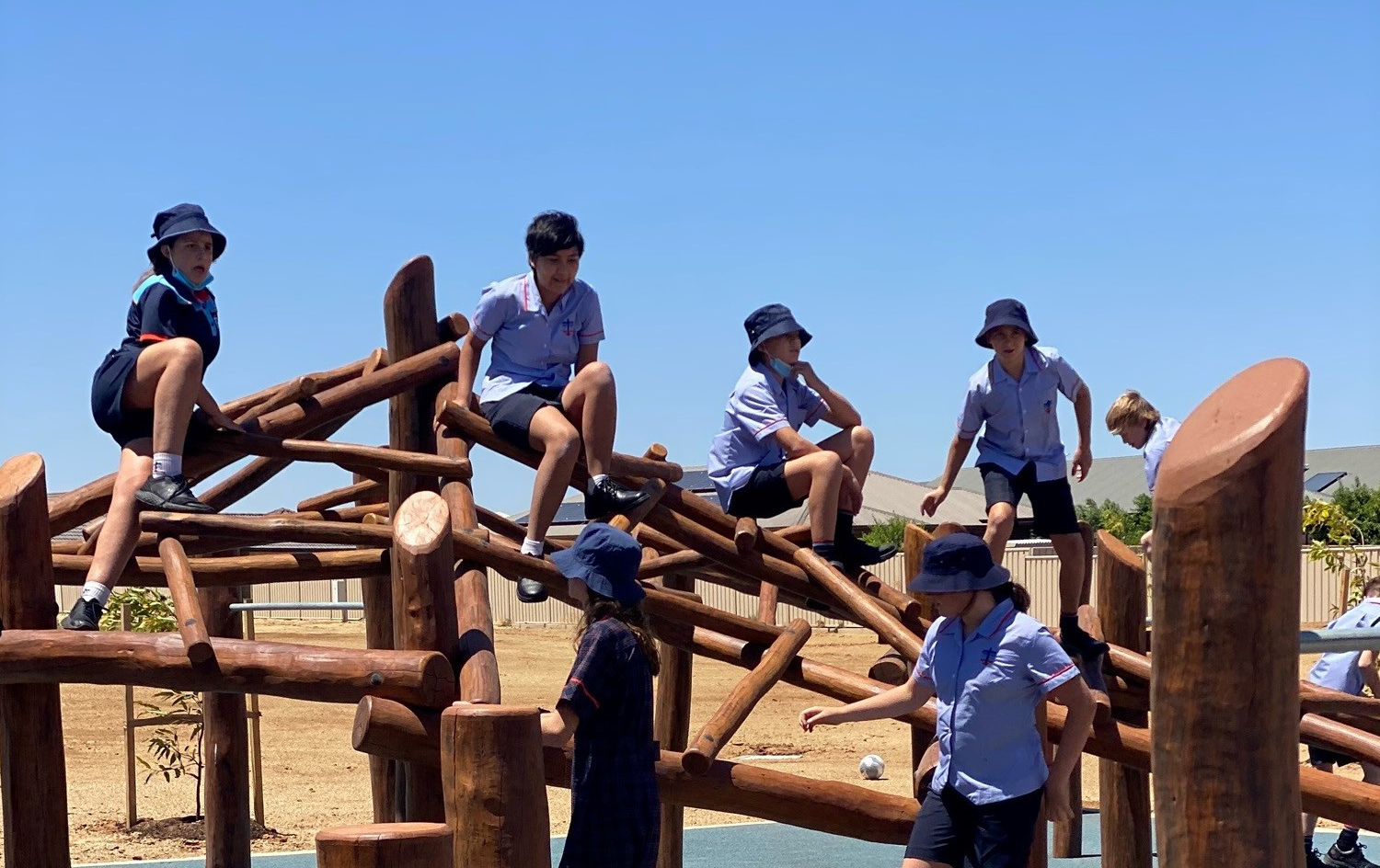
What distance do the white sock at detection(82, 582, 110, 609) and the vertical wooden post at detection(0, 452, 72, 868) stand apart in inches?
5.0

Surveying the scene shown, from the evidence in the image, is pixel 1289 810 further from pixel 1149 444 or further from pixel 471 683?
pixel 1149 444

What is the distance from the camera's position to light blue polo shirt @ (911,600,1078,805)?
187 inches

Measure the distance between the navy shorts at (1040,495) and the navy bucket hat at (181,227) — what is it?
3496 mm

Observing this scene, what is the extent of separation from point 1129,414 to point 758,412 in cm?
182

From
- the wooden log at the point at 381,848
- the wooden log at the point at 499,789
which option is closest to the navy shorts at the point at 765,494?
the wooden log at the point at 499,789

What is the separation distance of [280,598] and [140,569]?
119 ft

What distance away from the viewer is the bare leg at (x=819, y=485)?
25.1 ft

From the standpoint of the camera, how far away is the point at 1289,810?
2.85 meters

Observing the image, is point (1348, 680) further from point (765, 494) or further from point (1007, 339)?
point (765, 494)

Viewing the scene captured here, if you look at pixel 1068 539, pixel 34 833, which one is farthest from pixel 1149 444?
pixel 34 833

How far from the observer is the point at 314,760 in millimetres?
17953

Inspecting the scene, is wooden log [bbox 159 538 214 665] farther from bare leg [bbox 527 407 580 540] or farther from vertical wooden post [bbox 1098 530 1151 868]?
vertical wooden post [bbox 1098 530 1151 868]

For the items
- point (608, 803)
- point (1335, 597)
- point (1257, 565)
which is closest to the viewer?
point (1257, 565)

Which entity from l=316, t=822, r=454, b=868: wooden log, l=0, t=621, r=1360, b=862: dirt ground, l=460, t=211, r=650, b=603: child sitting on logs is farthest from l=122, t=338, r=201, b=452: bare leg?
l=0, t=621, r=1360, b=862: dirt ground
